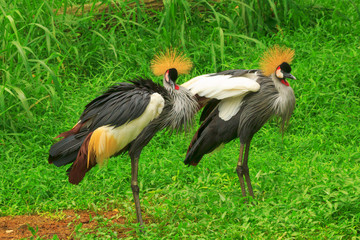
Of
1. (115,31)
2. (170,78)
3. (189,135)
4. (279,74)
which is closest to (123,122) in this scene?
(170,78)

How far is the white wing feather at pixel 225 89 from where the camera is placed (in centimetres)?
429

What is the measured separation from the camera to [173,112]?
4.09 metres

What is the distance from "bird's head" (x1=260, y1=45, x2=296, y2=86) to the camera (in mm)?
4371

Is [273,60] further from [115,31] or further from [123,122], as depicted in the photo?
[115,31]

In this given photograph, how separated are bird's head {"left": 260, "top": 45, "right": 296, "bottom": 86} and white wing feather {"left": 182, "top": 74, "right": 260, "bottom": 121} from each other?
131 millimetres

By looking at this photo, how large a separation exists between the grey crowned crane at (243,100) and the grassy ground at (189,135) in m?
0.19

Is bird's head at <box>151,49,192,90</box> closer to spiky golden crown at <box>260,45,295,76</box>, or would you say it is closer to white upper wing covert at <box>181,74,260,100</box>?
white upper wing covert at <box>181,74,260,100</box>

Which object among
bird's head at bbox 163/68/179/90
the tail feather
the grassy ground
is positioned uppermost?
bird's head at bbox 163/68/179/90

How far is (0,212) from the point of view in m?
4.54

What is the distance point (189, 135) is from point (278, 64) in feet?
2.79

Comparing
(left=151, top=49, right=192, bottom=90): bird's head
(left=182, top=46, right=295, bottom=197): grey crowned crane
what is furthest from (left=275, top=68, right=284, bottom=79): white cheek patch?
(left=151, top=49, right=192, bottom=90): bird's head

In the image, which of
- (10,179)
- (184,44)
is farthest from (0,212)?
(184,44)

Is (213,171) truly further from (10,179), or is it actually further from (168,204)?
(10,179)

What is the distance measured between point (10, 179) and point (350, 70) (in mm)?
3572
